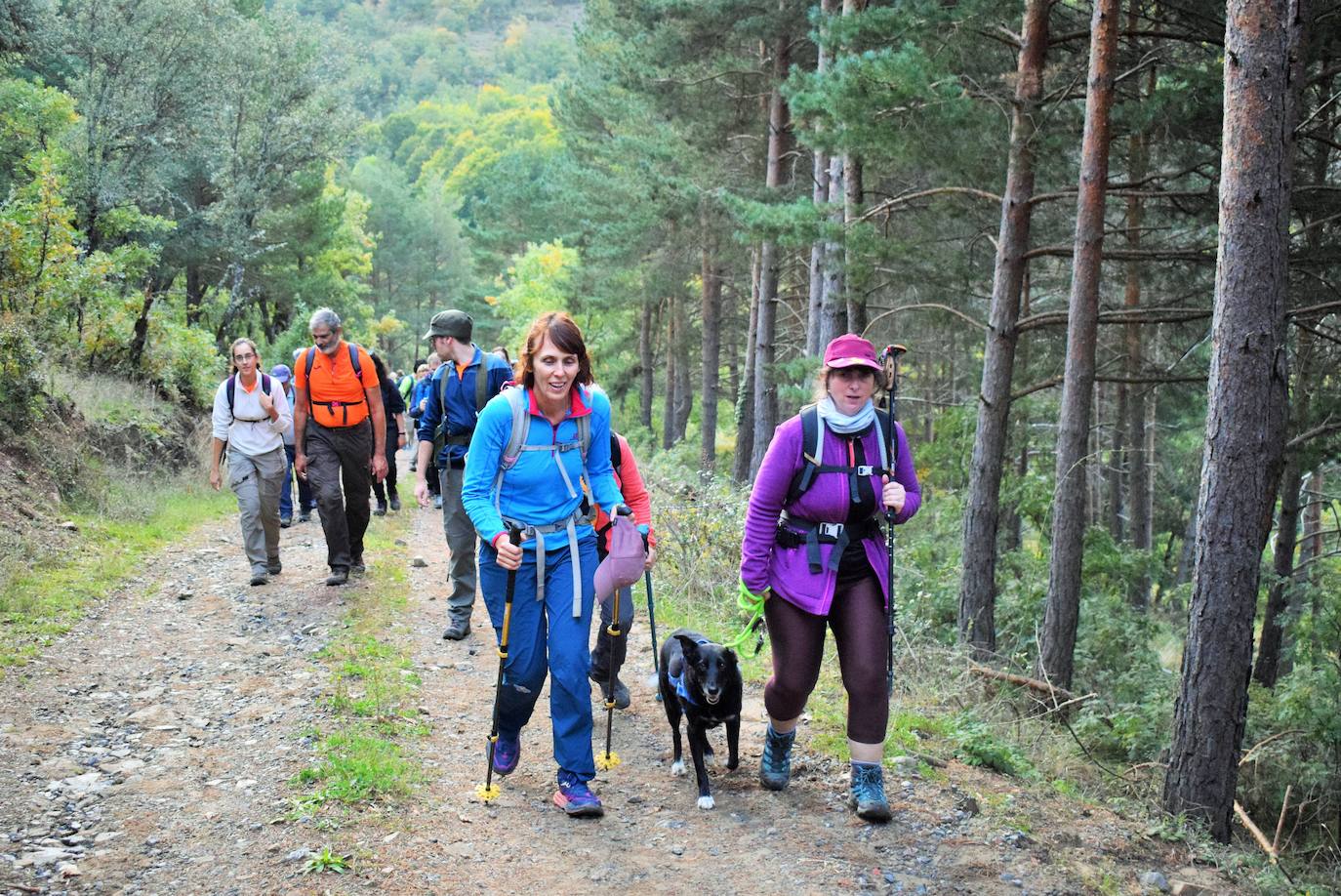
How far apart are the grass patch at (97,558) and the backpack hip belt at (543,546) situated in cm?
379

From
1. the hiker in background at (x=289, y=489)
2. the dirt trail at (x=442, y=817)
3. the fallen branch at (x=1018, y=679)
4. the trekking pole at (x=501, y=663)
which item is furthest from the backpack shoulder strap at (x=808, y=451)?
the hiker in background at (x=289, y=489)

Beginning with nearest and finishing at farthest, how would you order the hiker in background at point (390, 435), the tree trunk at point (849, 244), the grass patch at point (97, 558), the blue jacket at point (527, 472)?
the blue jacket at point (527, 472), the grass patch at point (97, 558), the hiker in background at point (390, 435), the tree trunk at point (849, 244)

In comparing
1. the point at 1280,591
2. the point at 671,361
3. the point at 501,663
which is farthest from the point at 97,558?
the point at 671,361

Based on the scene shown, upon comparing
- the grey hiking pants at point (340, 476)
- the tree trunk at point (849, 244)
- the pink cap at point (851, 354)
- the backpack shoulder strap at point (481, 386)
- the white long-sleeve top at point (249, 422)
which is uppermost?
the tree trunk at point (849, 244)

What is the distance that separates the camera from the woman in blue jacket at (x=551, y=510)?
454 centimetres

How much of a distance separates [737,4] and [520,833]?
50.0ft

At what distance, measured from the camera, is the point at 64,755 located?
5156mm

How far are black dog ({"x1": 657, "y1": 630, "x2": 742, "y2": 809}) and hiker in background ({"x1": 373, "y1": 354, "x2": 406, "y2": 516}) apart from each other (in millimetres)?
6259

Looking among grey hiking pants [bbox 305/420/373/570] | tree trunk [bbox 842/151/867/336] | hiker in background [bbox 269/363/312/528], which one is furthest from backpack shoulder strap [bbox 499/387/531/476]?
hiker in background [bbox 269/363/312/528]

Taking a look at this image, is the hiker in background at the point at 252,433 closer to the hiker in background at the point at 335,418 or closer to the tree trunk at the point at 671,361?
the hiker in background at the point at 335,418

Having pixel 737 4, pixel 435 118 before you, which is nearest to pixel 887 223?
pixel 737 4

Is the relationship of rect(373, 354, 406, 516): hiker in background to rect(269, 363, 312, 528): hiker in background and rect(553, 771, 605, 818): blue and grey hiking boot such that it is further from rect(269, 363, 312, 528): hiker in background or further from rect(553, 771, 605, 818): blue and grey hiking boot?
rect(553, 771, 605, 818): blue and grey hiking boot

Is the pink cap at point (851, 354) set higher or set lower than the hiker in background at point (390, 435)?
higher

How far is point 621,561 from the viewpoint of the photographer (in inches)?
184
